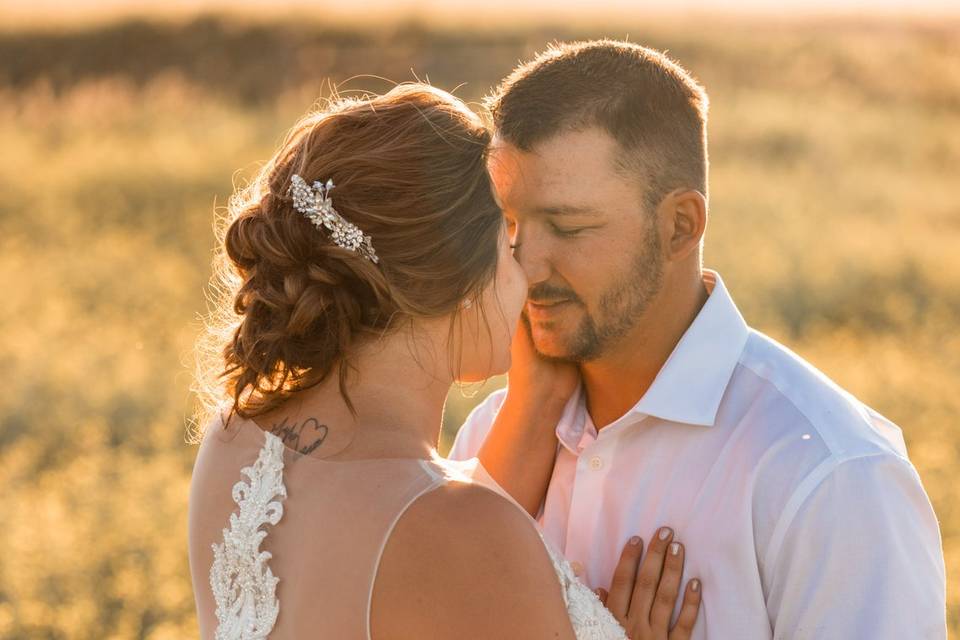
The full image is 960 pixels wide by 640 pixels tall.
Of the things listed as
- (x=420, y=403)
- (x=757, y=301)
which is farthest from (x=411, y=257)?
(x=757, y=301)

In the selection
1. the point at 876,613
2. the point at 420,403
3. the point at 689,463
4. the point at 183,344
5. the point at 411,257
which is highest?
the point at 411,257

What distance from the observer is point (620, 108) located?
3.34m

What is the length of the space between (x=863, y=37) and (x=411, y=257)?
34885mm

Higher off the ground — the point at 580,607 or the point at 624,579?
the point at 580,607

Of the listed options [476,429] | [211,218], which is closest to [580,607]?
[476,429]

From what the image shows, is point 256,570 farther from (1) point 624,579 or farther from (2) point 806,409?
(2) point 806,409

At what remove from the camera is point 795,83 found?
97.8ft

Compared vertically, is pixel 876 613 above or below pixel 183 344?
above

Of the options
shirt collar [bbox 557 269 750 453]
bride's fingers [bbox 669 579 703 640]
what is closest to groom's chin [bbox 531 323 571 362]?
shirt collar [bbox 557 269 750 453]

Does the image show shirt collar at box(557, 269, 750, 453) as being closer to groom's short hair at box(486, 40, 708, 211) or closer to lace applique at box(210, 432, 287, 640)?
groom's short hair at box(486, 40, 708, 211)

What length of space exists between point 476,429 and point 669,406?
0.98 m

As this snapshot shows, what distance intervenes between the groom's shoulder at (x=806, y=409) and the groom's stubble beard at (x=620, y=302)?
33cm

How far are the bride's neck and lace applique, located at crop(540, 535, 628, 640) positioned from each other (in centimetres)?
37

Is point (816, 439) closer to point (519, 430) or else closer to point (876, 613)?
point (876, 613)
